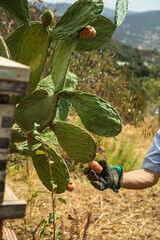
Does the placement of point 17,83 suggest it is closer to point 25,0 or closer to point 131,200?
point 25,0

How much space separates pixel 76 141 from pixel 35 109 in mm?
208

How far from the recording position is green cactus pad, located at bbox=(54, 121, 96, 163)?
128cm

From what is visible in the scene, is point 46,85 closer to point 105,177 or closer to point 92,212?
point 105,177

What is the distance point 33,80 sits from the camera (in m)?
1.28

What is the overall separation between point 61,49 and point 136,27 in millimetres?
101864

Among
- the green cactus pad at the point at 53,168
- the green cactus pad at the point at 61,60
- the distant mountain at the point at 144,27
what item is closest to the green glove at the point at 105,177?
the green cactus pad at the point at 53,168

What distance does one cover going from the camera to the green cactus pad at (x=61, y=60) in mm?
1302

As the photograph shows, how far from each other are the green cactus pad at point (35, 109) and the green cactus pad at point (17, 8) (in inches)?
12.5

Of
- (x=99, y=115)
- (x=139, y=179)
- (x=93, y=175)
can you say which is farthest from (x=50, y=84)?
(x=139, y=179)

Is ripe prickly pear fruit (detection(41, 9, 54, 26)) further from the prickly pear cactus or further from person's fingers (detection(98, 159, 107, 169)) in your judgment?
person's fingers (detection(98, 159, 107, 169))

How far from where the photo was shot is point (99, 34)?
4.89 ft

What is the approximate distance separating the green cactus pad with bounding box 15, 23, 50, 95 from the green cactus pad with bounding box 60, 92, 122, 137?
0.62ft

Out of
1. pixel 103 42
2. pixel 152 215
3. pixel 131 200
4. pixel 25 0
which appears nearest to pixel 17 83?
pixel 25 0

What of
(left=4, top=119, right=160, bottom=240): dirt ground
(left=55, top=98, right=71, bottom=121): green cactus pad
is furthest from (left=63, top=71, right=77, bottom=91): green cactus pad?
(left=4, top=119, right=160, bottom=240): dirt ground
